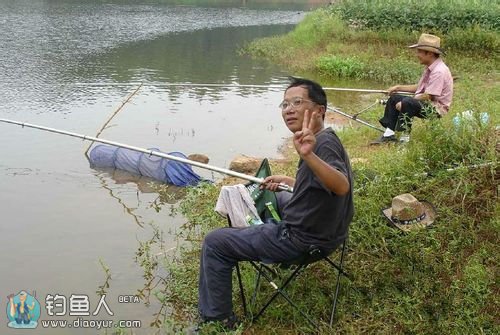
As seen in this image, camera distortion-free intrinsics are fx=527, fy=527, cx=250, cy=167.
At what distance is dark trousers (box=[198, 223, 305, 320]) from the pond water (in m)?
0.78

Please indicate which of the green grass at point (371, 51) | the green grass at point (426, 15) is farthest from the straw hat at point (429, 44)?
the green grass at point (426, 15)

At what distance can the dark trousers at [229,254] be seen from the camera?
344cm

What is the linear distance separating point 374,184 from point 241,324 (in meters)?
1.93

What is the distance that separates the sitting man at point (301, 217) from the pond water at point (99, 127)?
91 cm

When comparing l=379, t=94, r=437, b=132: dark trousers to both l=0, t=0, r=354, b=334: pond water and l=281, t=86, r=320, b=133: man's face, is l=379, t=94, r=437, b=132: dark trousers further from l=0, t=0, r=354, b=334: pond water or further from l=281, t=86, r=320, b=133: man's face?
l=281, t=86, r=320, b=133: man's face

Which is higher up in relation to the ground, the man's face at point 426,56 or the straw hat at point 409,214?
the man's face at point 426,56

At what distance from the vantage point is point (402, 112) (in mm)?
6945

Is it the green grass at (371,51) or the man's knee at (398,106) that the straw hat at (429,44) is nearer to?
the man's knee at (398,106)

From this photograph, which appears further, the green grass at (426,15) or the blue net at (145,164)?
the green grass at (426,15)

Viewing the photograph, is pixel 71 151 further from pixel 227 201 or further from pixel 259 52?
pixel 259 52

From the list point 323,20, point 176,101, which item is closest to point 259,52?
point 323,20

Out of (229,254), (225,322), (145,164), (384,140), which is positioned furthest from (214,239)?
(384,140)

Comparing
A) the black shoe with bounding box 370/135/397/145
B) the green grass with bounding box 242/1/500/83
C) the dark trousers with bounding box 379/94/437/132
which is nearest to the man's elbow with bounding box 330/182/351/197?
the dark trousers with bounding box 379/94/437/132

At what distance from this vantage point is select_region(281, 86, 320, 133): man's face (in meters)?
3.36
